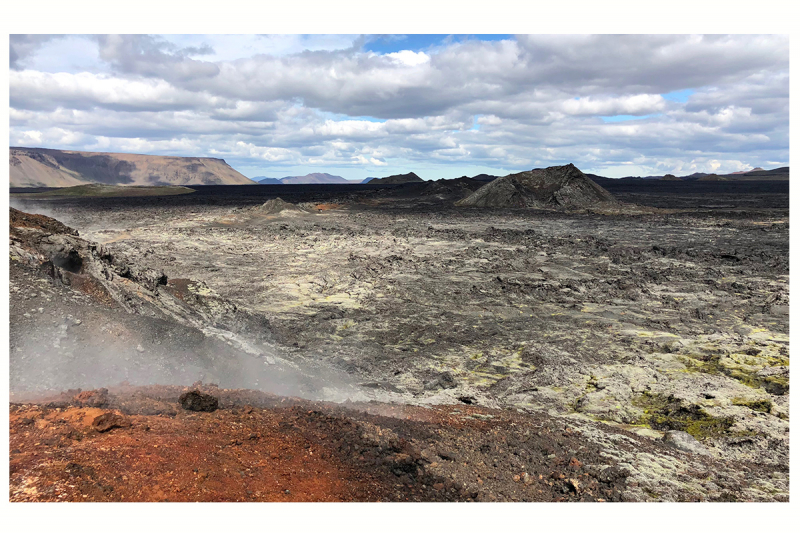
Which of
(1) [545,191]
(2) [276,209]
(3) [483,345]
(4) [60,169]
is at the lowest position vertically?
(3) [483,345]

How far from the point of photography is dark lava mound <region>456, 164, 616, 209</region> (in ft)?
134

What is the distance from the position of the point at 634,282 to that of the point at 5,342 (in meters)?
14.2

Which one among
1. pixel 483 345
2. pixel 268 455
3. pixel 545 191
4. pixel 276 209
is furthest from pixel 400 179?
pixel 268 455

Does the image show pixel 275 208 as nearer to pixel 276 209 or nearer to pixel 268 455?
pixel 276 209

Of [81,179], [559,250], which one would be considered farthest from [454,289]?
[81,179]

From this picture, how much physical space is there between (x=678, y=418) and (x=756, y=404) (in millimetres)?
1247

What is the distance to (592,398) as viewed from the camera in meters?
7.16

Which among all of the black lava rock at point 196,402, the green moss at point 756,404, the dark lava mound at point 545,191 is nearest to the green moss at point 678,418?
the green moss at point 756,404

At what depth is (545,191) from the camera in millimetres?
42656

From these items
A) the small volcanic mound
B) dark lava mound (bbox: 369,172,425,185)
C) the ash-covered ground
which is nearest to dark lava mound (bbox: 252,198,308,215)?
the small volcanic mound

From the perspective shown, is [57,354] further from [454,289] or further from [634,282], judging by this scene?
[634,282]

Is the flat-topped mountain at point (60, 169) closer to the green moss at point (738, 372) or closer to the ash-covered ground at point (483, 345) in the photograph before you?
Answer: the ash-covered ground at point (483, 345)

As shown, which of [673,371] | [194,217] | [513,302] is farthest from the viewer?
[194,217]

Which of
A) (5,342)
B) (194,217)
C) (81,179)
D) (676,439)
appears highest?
(81,179)
